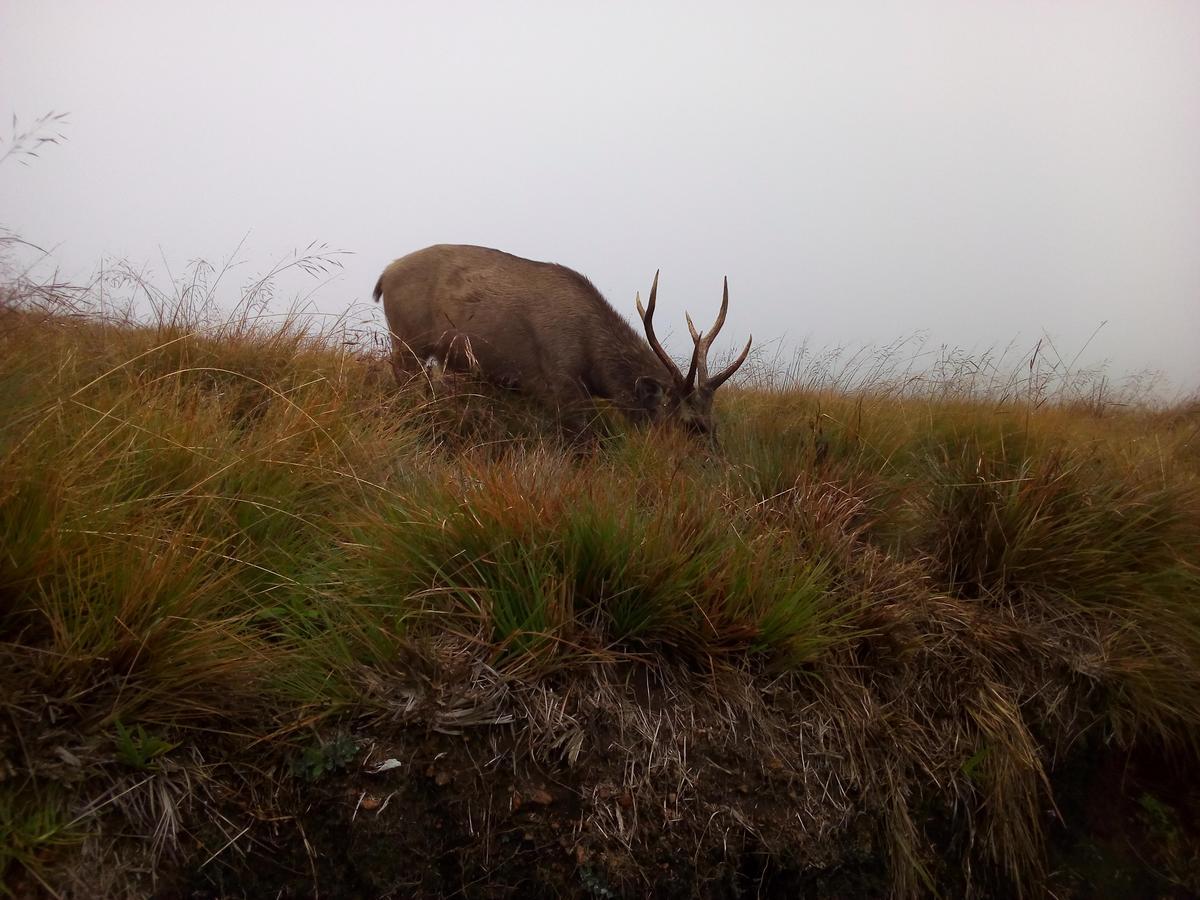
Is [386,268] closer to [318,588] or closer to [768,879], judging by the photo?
[318,588]

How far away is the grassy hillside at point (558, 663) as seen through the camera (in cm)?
160

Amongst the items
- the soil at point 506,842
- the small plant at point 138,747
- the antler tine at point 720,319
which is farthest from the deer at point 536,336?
the small plant at point 138,747

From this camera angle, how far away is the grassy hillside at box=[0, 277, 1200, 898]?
5.25 ft

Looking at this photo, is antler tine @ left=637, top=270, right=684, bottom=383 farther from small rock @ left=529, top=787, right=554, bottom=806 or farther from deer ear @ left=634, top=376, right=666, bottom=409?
small rock @ left=529, top=787, right=554, bottom=806

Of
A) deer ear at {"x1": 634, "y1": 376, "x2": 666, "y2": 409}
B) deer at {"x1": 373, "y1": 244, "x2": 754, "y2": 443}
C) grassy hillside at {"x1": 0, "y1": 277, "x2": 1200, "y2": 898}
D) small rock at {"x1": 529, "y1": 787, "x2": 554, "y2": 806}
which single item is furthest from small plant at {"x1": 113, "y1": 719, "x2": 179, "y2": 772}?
deer ear at {"x1": 634, "y1": 376, "x2": 666, "y2": 409}

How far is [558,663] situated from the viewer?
6.40 feet

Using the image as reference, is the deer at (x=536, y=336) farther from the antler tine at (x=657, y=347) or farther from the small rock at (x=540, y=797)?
the small rock at (x=540, y=797)

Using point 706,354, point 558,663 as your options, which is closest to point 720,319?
point 706,354

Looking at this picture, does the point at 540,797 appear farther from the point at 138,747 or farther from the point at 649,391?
the point at 649,391

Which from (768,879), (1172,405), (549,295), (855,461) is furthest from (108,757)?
(1172,405)

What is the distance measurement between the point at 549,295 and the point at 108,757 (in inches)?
164

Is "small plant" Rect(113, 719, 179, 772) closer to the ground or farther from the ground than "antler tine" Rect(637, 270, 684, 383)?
closer to the ground

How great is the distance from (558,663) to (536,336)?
3475mm

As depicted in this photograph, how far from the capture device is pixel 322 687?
1.80m
